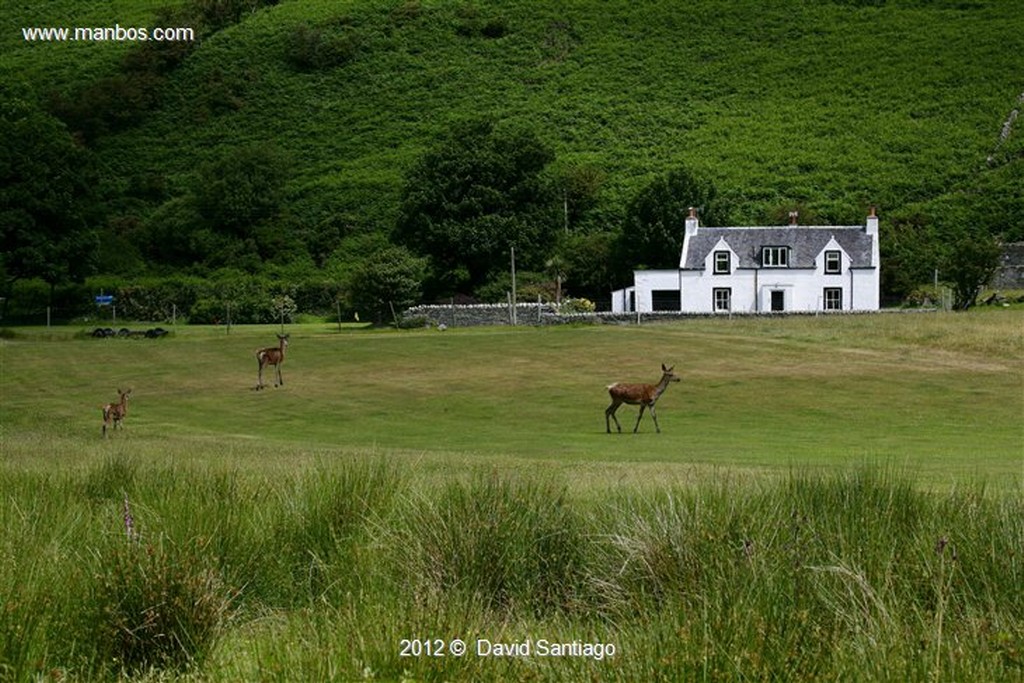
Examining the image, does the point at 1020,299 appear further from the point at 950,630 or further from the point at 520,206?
the point at 950,630

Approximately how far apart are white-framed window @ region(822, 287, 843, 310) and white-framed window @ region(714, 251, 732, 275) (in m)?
6.23

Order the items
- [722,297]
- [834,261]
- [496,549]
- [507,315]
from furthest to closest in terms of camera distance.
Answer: [722,297], [834,261], [507,315], [496,549]

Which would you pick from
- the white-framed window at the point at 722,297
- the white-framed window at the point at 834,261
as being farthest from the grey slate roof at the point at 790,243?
the white-framed window at the point at 722,297

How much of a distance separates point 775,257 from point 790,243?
4.53 ft

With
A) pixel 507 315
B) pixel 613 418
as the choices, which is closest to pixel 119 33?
pixel 507 315

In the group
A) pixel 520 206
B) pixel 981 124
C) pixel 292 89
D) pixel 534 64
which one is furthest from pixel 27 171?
pixel 981 124

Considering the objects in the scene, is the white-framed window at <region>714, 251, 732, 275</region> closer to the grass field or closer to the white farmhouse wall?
the white farmhouse wall

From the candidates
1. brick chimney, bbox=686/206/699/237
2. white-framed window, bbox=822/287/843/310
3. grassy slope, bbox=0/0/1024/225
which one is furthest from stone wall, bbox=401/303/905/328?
grassy slope, bbox=0/0/1024/225

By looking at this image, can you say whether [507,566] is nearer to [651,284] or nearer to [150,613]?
[150,613]

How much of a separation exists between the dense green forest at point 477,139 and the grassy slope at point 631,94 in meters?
0.35

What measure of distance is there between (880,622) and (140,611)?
17.3 ft

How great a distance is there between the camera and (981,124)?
114 metres

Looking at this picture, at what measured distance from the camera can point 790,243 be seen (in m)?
79.8

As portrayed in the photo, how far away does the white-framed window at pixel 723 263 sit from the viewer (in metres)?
79.3
